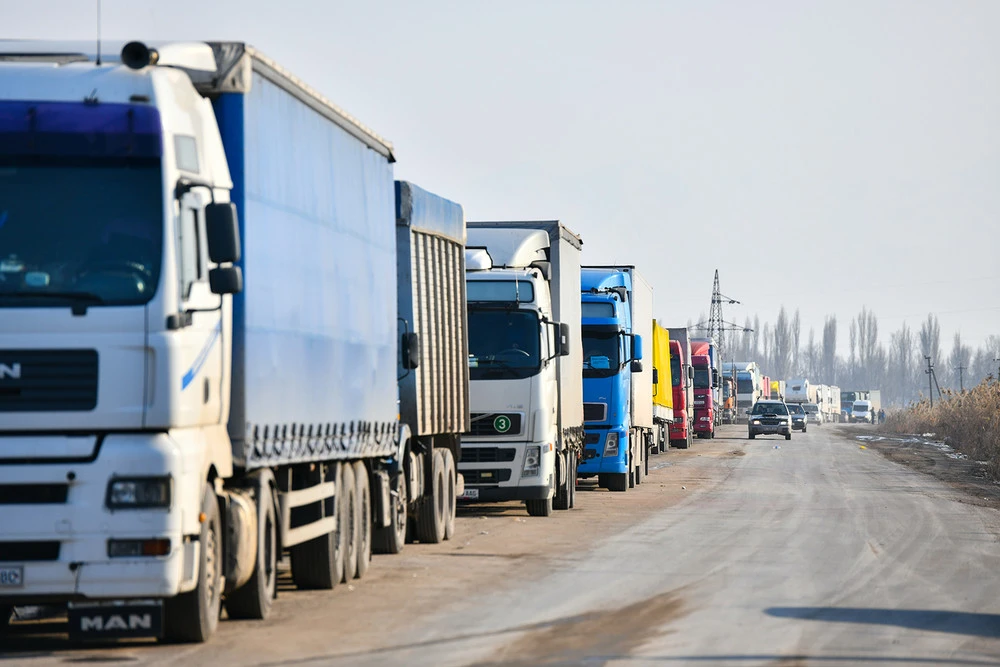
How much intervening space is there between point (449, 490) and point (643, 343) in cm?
1468

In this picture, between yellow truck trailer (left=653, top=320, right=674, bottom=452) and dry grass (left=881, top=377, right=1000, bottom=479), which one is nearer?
yellow truck trailer (left=653, top=320, right=674, bottom=452)

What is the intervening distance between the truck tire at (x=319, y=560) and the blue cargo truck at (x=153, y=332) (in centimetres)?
104

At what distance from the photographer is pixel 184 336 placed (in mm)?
9953

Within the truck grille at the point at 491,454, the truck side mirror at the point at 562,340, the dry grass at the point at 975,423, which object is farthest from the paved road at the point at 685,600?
the dry grass at the point at 975,423

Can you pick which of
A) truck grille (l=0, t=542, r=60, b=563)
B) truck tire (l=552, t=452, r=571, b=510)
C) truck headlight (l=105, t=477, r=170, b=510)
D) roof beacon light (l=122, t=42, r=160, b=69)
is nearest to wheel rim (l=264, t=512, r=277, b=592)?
truck headlight (l=105, t=477, r=170, b=510)

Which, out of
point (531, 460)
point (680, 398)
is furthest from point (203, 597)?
point (680, 398)

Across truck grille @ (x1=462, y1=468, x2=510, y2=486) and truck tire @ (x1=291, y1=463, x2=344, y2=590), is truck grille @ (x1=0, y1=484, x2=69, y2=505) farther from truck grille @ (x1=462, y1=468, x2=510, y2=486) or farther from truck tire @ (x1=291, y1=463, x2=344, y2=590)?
truck grille @ (x1=462, y1=468, x2=510, y2=486)

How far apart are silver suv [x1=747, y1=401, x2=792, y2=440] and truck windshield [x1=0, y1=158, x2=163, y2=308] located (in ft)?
199

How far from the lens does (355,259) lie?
47.4ft

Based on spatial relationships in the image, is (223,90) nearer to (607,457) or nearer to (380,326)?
(380,326)

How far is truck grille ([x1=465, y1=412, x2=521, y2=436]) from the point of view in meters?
22.0

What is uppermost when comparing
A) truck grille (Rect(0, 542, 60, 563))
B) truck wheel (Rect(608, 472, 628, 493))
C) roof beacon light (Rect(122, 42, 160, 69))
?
roof beacon light (Rect(122, 42, 160, 69))

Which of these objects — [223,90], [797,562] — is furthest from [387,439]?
[223,90]

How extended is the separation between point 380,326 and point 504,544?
4363 mm
